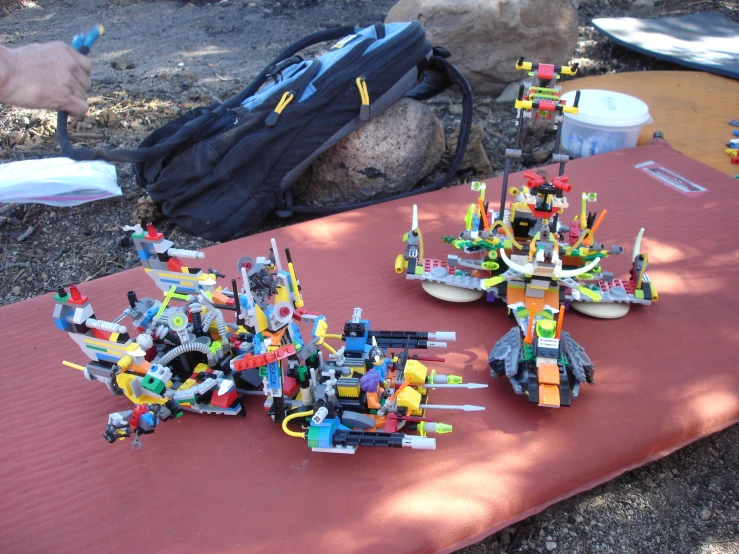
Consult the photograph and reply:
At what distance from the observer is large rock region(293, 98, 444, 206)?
3879 millimetres

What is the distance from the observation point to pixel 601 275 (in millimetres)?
2838

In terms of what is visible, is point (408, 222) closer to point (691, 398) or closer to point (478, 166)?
point (478, 166)

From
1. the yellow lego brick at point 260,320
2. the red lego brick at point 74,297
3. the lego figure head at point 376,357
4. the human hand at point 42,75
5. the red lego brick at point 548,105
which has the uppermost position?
the human hand at point 42,75

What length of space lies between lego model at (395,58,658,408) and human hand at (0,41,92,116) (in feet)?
5.26

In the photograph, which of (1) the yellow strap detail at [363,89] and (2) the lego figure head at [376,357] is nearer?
(2) the lego figure head at [376,357]

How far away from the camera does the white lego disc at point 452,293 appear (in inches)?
113

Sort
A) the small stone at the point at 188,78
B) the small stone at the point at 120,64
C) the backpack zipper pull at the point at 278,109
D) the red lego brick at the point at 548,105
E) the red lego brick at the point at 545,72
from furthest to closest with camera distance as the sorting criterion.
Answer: the small stone at the point at 120,64 < the small stone at the point at 188,78 < the backpack zipper pull at the point at 278,109 < the red lego brick at the point at 545,72 < the red lego brick at the point at 548,105

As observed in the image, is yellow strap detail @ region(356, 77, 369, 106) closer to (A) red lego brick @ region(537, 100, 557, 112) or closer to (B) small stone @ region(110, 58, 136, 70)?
(A) red lego brick @ region(537, 100, 557, 112)

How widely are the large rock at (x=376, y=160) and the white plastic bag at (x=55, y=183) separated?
1377mm

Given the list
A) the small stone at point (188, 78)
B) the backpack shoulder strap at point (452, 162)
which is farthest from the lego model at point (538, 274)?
the small stone at point (188, 78)

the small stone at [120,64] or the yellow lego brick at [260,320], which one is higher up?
the small stone at [120,64]

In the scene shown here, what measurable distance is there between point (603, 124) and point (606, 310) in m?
1.96

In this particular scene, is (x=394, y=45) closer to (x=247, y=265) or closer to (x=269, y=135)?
(x=269, y=135)

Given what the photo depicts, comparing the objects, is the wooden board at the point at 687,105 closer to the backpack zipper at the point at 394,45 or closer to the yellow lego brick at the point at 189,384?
the backpack zipper at the point at 394,45
